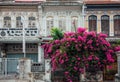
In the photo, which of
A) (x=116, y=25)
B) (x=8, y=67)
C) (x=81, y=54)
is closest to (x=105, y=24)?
(x=116, y=25)

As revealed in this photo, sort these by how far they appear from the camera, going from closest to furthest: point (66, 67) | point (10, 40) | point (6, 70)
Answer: point (66, 67) < point (6, 70) < point (10, 40)

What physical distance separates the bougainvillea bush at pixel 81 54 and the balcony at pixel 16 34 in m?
9.74

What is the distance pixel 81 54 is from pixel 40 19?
12710 millimetres

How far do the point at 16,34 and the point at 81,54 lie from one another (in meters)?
11.2

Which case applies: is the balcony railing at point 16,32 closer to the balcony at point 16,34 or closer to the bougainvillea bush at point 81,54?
the balcony at point 16,34

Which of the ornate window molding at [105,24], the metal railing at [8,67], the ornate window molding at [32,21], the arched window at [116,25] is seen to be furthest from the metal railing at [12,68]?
the arched window at [116,25]

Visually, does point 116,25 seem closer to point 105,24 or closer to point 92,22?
point 105,24

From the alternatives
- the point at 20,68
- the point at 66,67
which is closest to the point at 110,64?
the point at 66,67

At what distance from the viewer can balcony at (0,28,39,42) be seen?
3259 cm

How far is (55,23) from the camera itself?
34938mm

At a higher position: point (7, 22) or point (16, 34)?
point (7, 22)

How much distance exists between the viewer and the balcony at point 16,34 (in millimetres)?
32594

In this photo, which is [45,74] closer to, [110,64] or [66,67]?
[66,67]

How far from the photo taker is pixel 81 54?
901 inches
